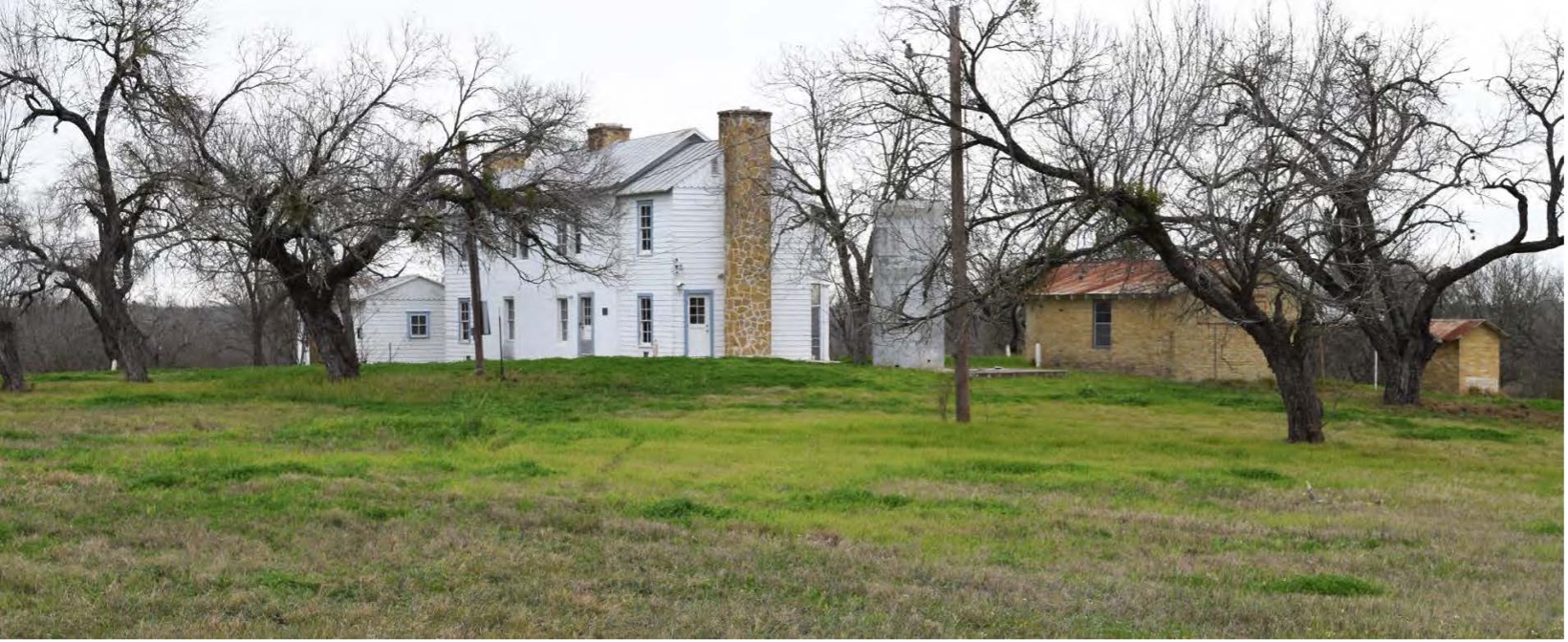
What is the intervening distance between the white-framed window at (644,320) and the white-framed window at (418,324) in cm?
1617

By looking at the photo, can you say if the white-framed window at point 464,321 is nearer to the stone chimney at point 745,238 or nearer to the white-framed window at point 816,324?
the white-framed window at point 816,324

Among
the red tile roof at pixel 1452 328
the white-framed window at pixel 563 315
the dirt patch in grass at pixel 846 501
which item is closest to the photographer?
the dirt patch in grass at pixel 846 501

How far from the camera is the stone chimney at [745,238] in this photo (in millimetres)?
43094

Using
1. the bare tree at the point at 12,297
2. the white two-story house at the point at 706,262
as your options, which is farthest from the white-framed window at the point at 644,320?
the bare tree at the point at 12,297

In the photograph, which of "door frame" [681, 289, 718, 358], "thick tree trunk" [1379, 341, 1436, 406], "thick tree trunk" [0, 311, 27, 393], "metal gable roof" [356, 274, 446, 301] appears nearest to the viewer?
"thick tree trunk" [0, 311, 27, 393]

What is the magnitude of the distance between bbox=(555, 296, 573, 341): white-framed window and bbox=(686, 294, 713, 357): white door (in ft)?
17.4

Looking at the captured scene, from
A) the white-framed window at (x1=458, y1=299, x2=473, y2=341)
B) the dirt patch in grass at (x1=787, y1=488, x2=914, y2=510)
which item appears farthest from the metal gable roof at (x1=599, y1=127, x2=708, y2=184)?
the dirt patch in grass at (x1=787, y1=488, x2=914, y2=510)

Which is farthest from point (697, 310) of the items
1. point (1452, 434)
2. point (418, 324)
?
point (1452, 434)

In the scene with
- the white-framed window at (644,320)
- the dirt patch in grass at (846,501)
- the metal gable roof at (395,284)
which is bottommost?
the dirt patch in grass at (846,501)

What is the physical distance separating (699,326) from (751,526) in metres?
30.5

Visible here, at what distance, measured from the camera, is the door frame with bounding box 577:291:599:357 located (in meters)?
45.6

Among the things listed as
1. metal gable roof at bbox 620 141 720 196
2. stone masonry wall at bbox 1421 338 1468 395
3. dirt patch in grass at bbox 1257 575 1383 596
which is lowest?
dirt patch in grass at bbox 1257 575 1383 596

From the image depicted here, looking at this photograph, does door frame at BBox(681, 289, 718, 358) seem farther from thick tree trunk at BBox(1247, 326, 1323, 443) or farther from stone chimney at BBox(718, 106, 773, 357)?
thick tree trunk at BBox(1247, 326, 1323, 443)

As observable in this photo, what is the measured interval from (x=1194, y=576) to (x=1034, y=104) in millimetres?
11541
